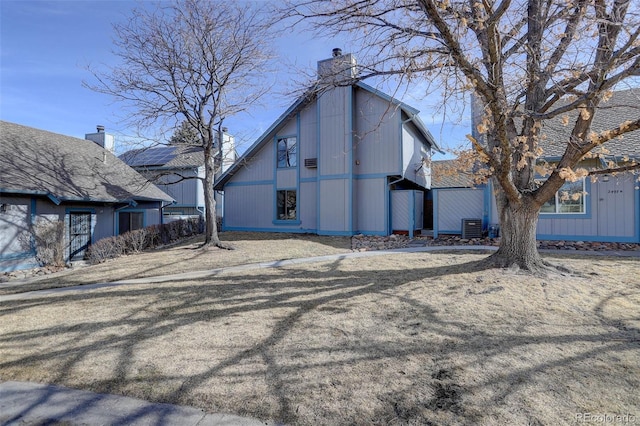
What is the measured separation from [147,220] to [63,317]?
13.3 metres

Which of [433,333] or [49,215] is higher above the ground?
[49,215]

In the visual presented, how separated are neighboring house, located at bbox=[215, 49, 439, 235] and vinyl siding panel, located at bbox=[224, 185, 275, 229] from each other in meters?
0.05

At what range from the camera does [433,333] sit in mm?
4113

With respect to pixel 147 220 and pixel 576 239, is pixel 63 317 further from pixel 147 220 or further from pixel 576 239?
pixel 576 239

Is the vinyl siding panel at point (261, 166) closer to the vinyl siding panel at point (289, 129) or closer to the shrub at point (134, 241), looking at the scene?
the vinyl siding panel at point (289, 129)

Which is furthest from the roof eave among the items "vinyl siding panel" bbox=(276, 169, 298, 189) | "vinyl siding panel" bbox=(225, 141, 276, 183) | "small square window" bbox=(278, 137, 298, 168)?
"vinyl siding panel" bbox=(276, 169, 298, 189)

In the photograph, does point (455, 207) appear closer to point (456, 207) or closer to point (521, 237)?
point (456, 207)

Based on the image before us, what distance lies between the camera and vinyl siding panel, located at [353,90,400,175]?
1477 centimetres

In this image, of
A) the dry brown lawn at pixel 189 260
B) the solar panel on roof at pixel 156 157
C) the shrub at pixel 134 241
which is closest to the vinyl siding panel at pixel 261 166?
the dry brown lawn at pixel 189 260

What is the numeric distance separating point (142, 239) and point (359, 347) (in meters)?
12.3

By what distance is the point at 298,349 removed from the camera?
3.80m

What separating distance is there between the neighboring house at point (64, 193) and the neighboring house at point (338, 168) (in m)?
4.97

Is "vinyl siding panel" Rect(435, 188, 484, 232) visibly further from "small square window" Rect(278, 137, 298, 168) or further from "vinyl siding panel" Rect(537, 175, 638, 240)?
"small square window" Rect(278, 137, 298, 168)

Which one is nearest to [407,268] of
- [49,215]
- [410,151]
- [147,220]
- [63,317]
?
[63,317]
